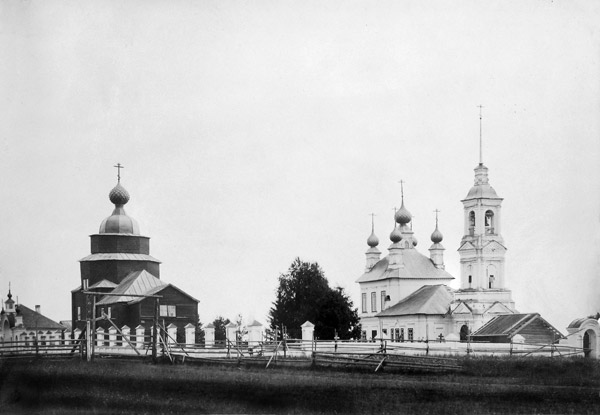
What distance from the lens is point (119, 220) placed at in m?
59.5

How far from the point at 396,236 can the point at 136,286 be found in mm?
24426

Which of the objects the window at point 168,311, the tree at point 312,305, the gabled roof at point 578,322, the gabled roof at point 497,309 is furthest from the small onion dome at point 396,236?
the gabled roof at point 578,322

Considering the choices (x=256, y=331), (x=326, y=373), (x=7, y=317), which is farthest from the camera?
(x=7, y=317)

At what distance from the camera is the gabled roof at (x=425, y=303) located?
6575cm

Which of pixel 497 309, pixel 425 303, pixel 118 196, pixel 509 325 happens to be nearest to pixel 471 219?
pixel 497 309

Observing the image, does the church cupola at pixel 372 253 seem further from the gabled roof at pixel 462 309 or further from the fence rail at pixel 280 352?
the fence rail at pixel 280 352

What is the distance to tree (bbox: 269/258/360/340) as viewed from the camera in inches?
2692

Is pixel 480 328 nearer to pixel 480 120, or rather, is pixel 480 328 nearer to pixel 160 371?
pixel 480 120

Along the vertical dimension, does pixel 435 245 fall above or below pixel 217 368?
above

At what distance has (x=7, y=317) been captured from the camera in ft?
166

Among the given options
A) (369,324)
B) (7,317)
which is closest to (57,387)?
(7,317)

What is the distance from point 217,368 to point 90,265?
28227 mm

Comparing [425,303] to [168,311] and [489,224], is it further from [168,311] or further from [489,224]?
[168,311]

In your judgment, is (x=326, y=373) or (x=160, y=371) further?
(x=326, y=373)
